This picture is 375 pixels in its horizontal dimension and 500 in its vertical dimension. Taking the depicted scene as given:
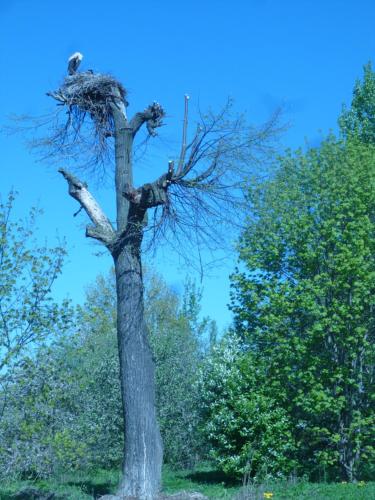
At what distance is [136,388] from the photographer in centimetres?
1063

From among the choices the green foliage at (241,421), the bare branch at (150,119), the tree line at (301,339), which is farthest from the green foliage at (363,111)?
the bare branch at (150,119)

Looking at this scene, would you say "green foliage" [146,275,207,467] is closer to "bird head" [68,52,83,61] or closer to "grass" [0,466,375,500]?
"grass" [0,466,375,500]

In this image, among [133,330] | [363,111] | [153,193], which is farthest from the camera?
[363,111]

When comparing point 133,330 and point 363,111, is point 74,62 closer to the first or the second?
point 133,330

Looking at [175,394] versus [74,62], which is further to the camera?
[175,394]

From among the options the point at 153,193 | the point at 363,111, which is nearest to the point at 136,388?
the point at 153,193

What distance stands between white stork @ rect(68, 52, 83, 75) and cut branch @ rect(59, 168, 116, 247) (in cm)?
172

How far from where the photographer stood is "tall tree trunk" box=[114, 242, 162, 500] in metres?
10.3

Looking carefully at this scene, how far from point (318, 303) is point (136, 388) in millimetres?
5828

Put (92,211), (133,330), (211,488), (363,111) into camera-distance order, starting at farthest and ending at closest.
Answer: (363,111)
(211,488)
(92,211)
(133,330)

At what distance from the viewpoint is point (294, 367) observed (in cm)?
1502

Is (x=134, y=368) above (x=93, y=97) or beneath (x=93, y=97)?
beneath

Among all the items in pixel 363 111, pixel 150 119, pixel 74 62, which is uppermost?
pixel 363 111

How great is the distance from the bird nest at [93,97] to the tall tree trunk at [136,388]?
2477mm
